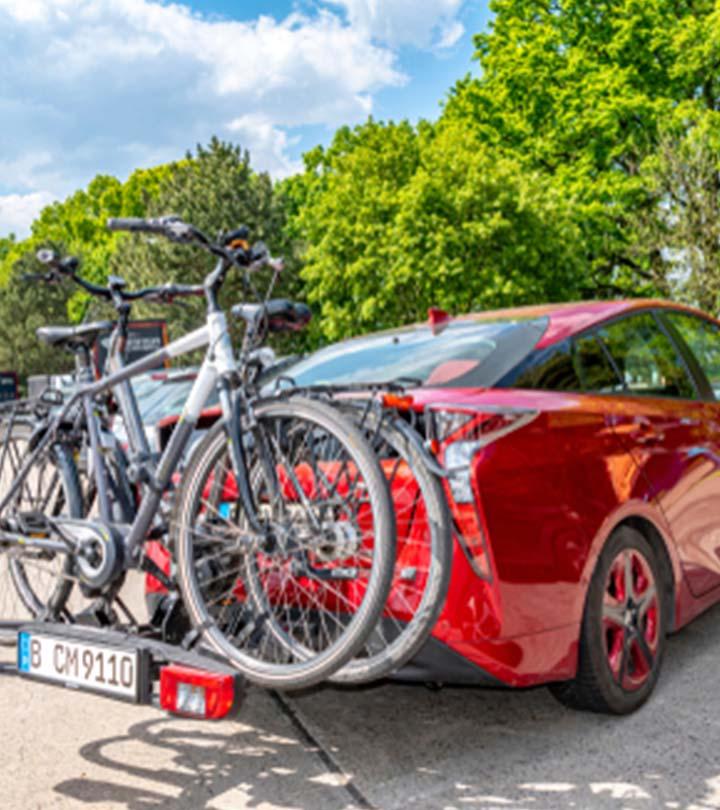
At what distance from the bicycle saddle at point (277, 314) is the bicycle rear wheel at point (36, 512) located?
0.88m

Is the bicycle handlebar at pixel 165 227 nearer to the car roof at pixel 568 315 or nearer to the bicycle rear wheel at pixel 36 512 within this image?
the bicycle rear wheel at pixel 36 512

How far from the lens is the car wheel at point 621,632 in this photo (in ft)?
11.1

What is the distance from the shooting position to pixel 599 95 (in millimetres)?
26891

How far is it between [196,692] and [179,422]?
885 mm

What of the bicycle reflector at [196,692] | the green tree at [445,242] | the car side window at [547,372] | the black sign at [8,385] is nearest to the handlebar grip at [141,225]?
the car side window at [547,372]

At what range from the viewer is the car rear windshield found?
3.50 m

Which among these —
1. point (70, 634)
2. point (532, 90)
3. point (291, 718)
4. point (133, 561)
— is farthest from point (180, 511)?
point (532, 90)

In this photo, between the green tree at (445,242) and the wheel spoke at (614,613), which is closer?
the wheel spoke at (614,613)

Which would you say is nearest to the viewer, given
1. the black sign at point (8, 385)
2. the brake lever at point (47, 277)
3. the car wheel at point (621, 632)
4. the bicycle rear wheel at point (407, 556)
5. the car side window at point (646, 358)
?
the bicycle rear wheel at point (407, 556)

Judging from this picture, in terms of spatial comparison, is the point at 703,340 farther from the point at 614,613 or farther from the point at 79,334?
the point at 79,334

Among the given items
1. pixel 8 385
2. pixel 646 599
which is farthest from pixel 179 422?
pixel 8 385

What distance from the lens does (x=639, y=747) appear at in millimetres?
3355

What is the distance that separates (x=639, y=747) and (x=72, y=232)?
6457cm

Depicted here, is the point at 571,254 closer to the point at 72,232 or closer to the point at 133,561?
the point at 133,561
